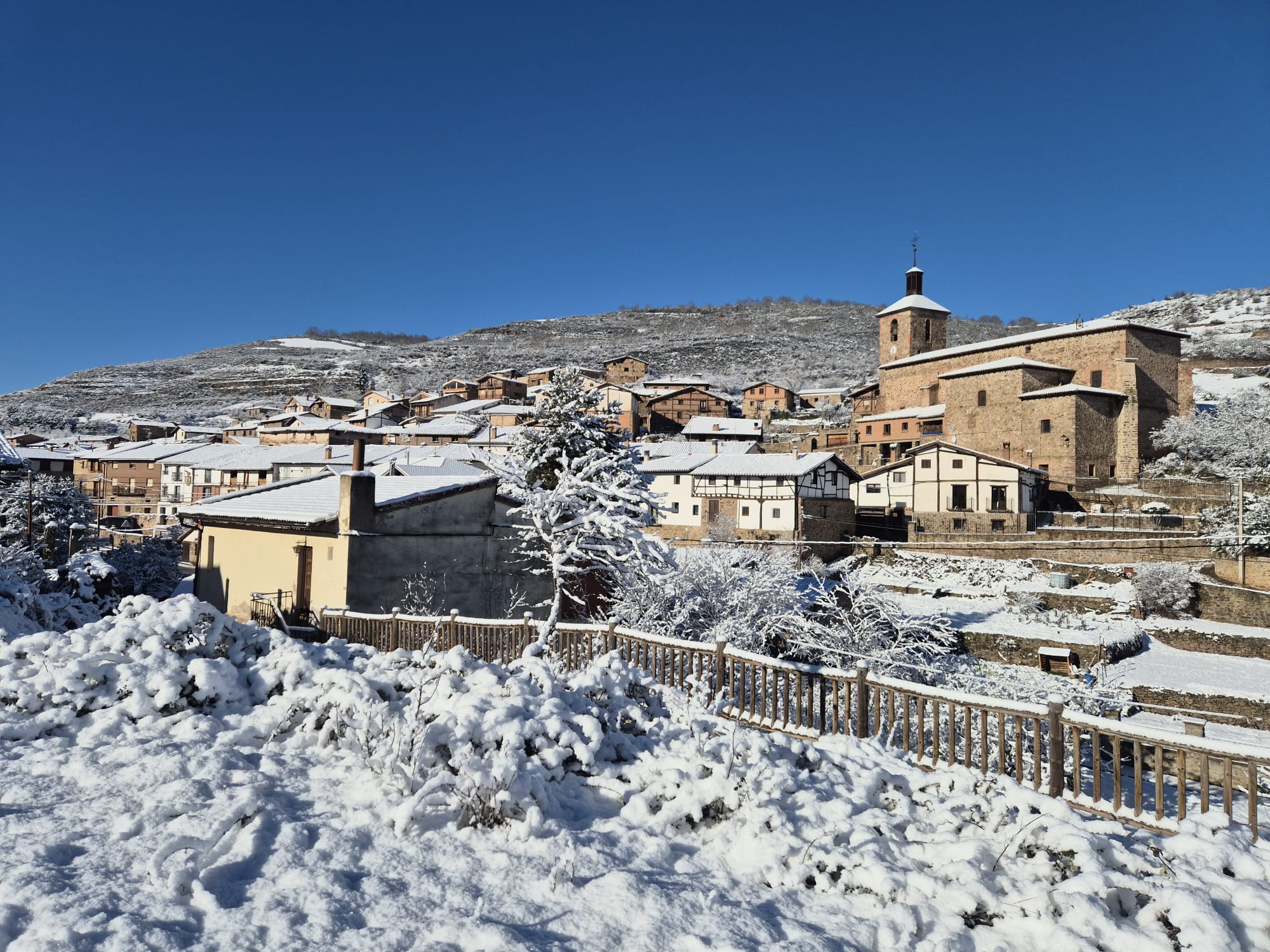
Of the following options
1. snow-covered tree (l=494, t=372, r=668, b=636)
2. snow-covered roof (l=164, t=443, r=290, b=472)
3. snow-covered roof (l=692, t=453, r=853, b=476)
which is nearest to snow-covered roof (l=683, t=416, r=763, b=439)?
snow-covered roof (l=692, t=453, r=853, b=476)

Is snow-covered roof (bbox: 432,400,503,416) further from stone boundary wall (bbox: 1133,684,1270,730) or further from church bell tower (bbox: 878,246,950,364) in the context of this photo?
stone boundary wall (bbox: 1133,684,1270,730)

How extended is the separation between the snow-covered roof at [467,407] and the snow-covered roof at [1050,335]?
47079mm

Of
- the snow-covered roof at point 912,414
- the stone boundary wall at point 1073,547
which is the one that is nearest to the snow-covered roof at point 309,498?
the stone boundary wall at point 1073,547

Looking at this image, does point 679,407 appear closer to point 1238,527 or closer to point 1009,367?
point 1009,367

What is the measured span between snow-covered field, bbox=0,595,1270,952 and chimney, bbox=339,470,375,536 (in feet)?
26.7

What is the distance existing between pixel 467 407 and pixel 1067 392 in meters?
60.6

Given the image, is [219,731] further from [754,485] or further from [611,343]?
[611,343]

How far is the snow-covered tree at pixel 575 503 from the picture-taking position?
1642 cm

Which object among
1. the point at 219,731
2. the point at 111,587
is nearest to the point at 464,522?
the point at 219,731

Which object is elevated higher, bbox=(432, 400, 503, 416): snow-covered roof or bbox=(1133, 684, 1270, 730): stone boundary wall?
bbox=(432, 400, 503, 416): snow-covered roof

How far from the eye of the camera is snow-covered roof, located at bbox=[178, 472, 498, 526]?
52.4 feet

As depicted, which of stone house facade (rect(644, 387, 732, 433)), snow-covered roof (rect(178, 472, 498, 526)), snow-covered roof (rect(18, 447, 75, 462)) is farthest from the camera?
stone house facade (rect(644, 387, 732, 433))

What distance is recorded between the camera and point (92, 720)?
20.1 feet

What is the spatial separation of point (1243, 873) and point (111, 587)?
33509 mm
